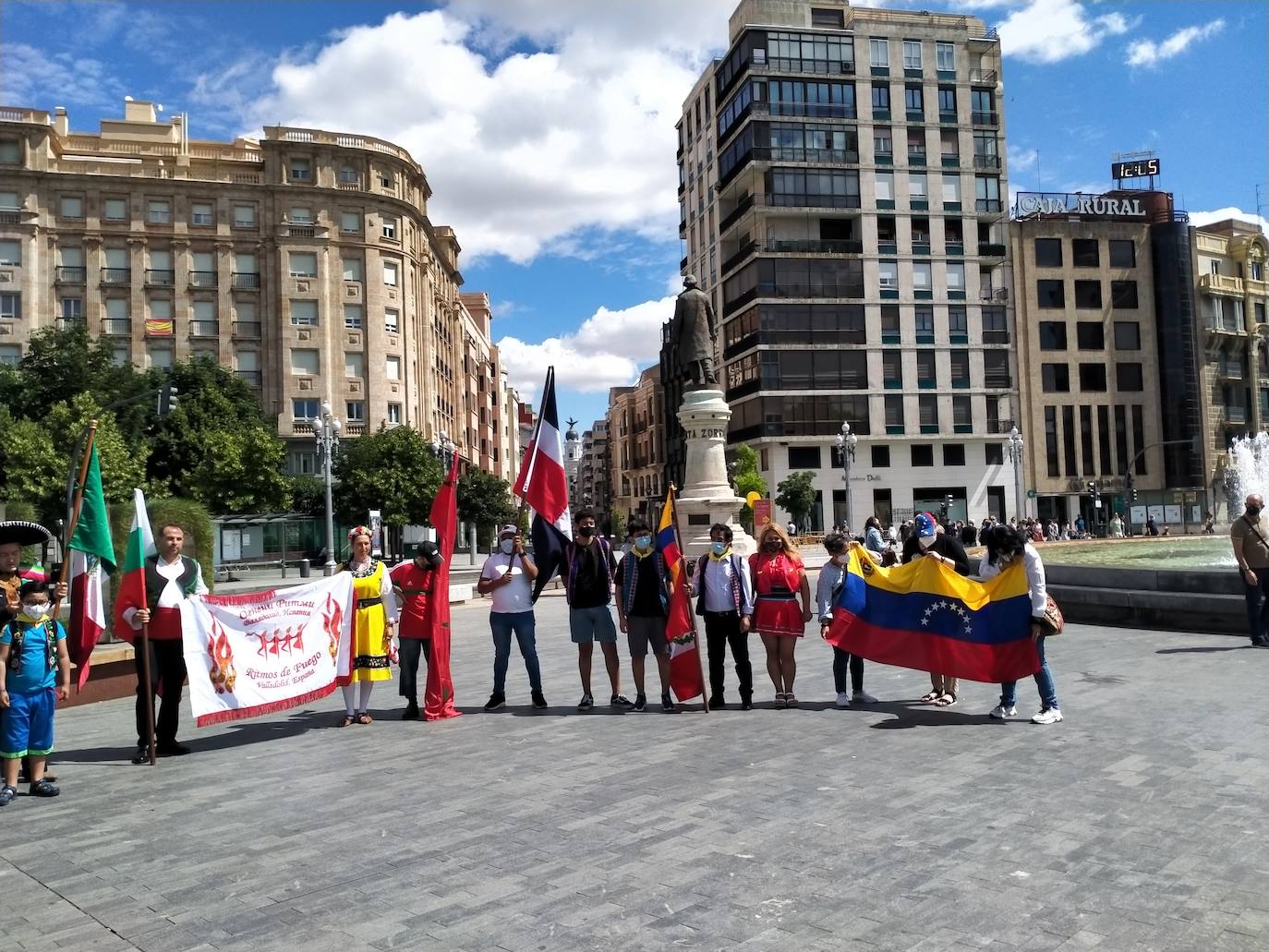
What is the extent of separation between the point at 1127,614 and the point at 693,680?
8992 mm

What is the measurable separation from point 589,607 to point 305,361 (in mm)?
48233

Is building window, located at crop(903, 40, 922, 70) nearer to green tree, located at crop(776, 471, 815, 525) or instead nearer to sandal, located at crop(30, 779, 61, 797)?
green tree, located at crop(776, 471, 815, 525)

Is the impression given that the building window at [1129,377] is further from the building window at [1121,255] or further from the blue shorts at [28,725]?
the blue shorts at [28,725]

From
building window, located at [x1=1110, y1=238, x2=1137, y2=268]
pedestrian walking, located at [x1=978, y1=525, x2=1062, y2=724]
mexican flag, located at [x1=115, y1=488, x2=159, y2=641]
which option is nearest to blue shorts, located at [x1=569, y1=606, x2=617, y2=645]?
pedestrian walking, located at [x1=978, y1=525, x2=1062, y2=724]

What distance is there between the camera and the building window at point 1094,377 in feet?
221

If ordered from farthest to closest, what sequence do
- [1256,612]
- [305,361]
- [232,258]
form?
[305,361]
[232,258]
[1256,612]

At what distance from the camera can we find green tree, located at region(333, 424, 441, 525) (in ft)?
140

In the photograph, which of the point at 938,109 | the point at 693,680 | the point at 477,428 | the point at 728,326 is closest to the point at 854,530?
the point at 728,326

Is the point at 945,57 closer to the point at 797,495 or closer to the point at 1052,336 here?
the point at 1052,336

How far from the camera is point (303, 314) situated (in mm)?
53938

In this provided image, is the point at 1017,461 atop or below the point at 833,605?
atop

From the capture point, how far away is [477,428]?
277ft

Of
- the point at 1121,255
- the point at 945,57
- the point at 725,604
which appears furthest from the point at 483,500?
the point at 1121,255

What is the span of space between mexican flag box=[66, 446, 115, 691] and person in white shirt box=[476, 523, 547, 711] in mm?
3441
